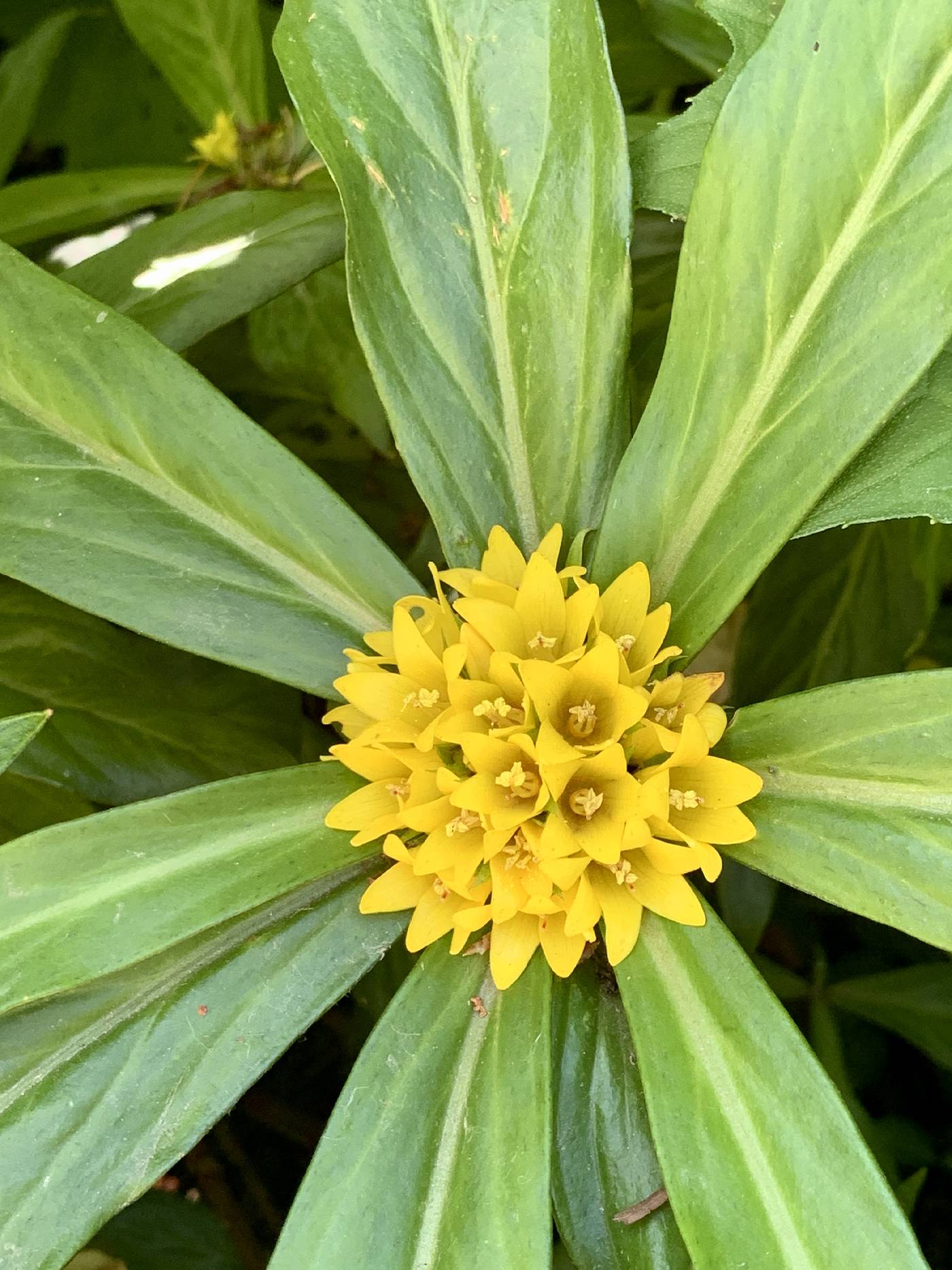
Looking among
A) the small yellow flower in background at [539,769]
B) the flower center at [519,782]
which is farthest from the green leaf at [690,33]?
the flower center at [519,782]

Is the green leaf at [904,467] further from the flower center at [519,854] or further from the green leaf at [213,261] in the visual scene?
the green leaf at [213,261]

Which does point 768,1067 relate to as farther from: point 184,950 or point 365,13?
point 365,13

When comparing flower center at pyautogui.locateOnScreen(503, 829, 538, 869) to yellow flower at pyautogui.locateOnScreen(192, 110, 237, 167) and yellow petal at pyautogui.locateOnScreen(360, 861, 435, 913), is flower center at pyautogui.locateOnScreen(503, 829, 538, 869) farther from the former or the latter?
yellow flower at pyautogui.locateOnScreen(192, 110, 237, 167)

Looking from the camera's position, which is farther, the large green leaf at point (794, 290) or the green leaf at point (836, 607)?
the green leaf at point (836, 607)

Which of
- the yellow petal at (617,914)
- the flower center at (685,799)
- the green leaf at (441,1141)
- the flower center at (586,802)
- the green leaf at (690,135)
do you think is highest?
the green leaf at (690,135)

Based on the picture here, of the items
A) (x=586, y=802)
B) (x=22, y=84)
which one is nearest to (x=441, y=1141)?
(x=586, y=802)

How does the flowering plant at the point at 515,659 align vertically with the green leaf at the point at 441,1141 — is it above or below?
above

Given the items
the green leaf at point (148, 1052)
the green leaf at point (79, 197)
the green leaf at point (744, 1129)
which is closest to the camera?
the green leaf at point (744, 1129)

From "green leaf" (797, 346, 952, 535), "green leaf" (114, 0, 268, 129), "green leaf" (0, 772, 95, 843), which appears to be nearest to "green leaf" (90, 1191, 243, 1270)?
"green leaf" (0, 772, 95, 843)

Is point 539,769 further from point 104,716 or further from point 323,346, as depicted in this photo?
point 323,346
